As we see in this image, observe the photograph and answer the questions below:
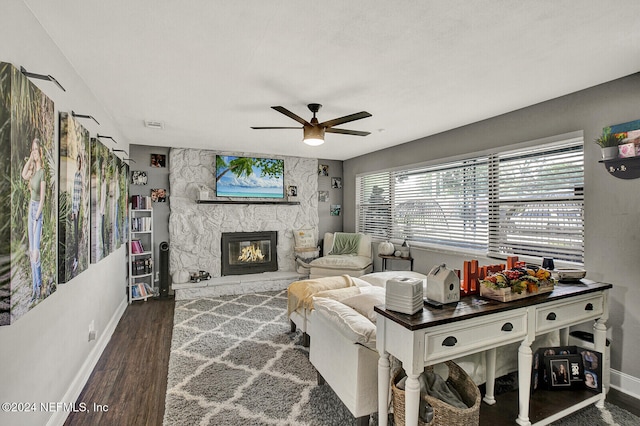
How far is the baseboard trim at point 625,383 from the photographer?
95.5 inches

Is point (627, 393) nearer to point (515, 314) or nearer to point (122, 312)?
point (515, 314)

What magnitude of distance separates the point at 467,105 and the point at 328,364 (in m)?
2.65

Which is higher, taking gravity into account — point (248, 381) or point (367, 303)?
point (367, 303)

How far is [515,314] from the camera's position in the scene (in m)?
1.83

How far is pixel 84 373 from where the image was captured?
8.34 ft

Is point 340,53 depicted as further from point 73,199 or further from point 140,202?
point 140,202

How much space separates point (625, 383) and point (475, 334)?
6.06 ft

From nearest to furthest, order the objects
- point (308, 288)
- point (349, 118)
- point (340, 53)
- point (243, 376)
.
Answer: point (340, 53), point (243, 376), point (349, 118), point (308, 288)

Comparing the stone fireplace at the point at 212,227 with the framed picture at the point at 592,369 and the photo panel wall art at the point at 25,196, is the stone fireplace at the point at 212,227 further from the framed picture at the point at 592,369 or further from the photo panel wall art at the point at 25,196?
the framed picture at the point at 592,369

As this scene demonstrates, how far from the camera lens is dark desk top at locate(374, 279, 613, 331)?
1.56 m

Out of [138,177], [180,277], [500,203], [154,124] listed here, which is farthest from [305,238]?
[500,203]

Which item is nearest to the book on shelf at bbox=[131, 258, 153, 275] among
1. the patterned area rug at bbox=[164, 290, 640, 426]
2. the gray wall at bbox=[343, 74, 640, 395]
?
the patterned area rug at bbox=[164, 290, 640, 426]

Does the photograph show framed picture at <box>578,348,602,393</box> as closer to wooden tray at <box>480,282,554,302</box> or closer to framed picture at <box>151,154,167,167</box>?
wooden tray at <box>480,282,554,302</box>

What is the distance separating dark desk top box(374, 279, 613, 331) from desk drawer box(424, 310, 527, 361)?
4cm
